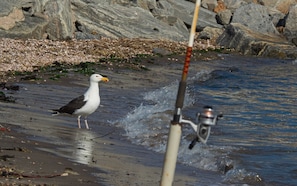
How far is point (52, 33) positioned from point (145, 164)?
23.3m

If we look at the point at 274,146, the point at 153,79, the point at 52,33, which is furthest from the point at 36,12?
the point at 274,146

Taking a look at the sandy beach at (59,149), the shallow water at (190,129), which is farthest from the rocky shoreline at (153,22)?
the sandy beach at (59,149)

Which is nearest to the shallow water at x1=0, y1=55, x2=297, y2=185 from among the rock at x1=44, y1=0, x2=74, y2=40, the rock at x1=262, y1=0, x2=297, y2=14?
the rock at x1=44, y1=0, x2=74, y2=40

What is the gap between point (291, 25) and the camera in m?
45.6

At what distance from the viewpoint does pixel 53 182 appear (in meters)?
9.16

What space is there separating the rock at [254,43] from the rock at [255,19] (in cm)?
142

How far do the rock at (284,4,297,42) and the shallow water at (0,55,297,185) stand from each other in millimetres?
17858

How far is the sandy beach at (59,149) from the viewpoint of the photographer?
969 cm

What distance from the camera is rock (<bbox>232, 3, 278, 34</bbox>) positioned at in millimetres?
45344

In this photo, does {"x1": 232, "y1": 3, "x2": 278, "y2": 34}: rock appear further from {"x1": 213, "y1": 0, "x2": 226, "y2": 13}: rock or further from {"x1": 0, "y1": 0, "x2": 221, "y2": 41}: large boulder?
{"x1": 213, "y1": 0, "x2": 226, "y2": 13}: rock

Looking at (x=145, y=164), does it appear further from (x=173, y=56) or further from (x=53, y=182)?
(x=173, y=56)

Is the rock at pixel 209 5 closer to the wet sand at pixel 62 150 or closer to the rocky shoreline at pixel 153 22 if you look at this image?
the rocky shoreline at pixel 153 22

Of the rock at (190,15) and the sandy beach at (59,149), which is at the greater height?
the sandy beach at (59,149)

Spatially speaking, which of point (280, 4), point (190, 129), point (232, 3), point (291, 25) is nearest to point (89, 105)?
point (190, 129)
